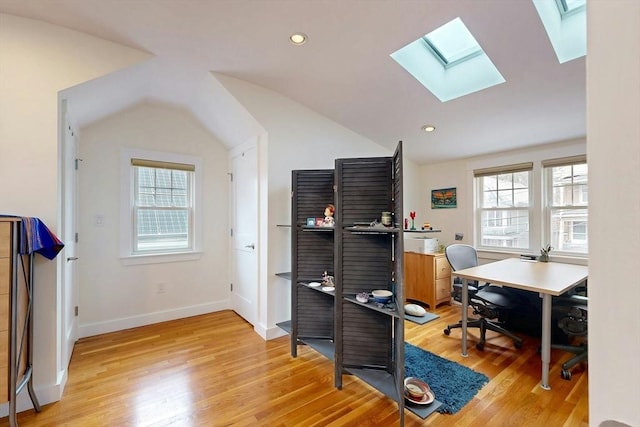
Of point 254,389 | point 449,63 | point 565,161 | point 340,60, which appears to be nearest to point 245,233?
point 254,389

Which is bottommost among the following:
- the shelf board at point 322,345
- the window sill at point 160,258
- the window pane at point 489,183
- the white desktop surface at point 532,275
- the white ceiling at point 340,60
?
the shelf board at point 322,345

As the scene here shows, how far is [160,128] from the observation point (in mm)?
3350

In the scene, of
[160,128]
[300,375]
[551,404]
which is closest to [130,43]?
[160,128]

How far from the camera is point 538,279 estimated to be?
2.39 meters

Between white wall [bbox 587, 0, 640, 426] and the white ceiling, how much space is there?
68.2 inches

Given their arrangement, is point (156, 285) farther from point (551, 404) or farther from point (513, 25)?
point (513, 25)

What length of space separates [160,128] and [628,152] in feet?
12.8

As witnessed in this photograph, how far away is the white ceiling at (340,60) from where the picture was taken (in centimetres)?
179

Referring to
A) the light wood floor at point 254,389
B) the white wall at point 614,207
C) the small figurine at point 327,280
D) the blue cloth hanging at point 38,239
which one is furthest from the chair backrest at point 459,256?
the blue cloth hanging at point 38,239

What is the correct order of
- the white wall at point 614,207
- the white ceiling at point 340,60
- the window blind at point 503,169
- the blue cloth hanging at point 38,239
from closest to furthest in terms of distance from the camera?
the white wall at point 614,207 < the blue cloth hanging at point 38,239 < the white ceiling at point 340,60 < the window blind at point 503,169

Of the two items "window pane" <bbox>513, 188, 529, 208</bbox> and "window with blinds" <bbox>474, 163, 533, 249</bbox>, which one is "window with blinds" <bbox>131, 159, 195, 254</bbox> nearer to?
"window with blinds" <bbox>474, 163, 533, 249</bbox>

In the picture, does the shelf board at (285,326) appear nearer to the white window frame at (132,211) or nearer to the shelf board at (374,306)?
the shelf board at (374,306)

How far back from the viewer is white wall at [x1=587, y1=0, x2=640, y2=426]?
356 millimetres

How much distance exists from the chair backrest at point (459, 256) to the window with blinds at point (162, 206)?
314cm
